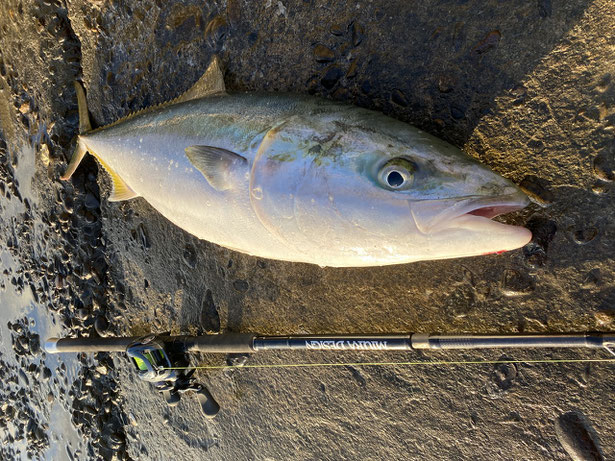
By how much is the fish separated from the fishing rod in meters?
0.51

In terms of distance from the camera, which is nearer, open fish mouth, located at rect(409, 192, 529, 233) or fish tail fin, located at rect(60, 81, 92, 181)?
open fish mouth, located at rect(409, 192, 529, 233)

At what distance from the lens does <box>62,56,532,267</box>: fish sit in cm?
146

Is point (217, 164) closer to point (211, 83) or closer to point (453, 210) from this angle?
point (211, 83)

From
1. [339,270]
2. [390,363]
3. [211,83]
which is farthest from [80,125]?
[390,363]

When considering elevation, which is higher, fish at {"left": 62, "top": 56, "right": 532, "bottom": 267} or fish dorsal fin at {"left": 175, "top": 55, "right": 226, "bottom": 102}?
fish dorsal fin at {"left": 175, "top": 55, "right": 226, "bottom": 102}

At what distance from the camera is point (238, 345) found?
2.43 meters

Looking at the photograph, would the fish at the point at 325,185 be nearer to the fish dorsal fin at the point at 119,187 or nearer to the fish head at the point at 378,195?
the fish head at the point at 378,195

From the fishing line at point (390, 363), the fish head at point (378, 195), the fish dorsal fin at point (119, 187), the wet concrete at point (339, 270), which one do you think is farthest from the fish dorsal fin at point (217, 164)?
the fishing line at point (390, 363)

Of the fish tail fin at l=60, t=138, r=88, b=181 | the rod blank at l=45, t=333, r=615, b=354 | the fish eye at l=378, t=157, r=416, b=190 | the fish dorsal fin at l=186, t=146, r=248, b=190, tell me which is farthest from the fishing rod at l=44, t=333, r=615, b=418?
the fish tail fin at l=60, t=138, r=88, b=181

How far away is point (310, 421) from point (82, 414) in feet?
6.97

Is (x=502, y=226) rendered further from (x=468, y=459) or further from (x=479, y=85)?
(x=468, y=459)

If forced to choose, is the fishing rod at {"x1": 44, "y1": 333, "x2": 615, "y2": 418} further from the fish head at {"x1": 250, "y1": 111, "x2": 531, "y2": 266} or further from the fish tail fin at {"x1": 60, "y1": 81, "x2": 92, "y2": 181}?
the fish tail fin at {"x1": 60, "y1": 81, "x2": 92, "y2": 181}

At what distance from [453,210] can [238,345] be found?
1.50 m

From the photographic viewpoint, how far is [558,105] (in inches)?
70.2
